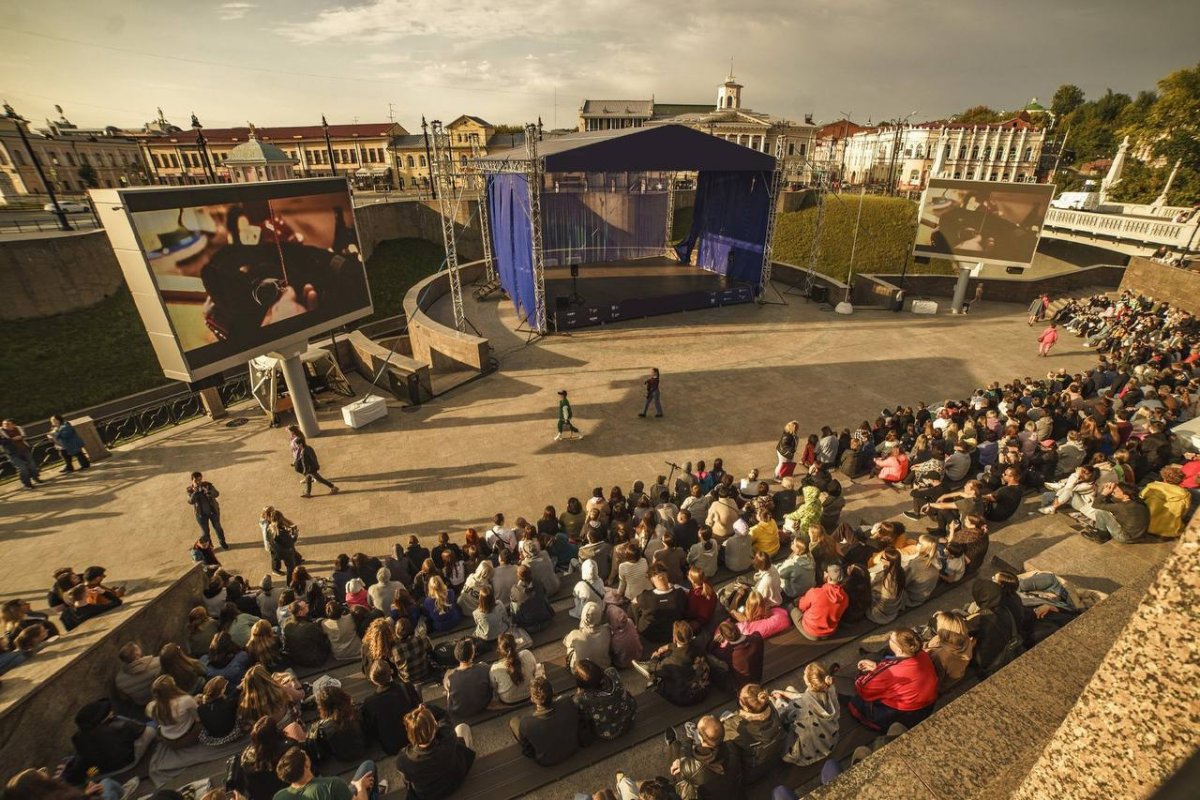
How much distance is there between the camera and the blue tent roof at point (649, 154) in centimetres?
1853

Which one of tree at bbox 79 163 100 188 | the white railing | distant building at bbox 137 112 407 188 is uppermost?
distant building at bbox 137 112 407 188

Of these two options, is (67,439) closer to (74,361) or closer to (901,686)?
(74,361)

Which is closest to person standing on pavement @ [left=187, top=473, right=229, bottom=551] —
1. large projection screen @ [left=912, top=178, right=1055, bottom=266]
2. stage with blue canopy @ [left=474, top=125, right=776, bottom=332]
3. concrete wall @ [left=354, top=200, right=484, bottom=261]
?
stage with blue canopy @ [left=474, top=125, right=776, bottom=332]

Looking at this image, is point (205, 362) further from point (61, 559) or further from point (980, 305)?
point (980, 305)

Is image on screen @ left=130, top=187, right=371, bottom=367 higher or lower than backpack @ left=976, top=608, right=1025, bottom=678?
higher

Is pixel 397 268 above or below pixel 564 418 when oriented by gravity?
above

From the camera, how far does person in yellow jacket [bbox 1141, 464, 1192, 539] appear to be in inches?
284

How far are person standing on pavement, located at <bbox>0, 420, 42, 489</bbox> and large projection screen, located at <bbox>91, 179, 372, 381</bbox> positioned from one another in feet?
16.9

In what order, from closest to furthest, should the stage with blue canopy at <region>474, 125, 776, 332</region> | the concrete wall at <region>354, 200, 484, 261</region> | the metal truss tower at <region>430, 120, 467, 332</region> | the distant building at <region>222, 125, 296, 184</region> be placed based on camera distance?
the metal truss tower at <region>430, 120, 467, 332</region> < the stage with blue canopy at <region>474, 125, 776, 332</region> < the concrete wall at <region>354, 200, 484, 261</region> < the distant building at <region>222, 125, 296, 184</region>

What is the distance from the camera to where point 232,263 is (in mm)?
10438

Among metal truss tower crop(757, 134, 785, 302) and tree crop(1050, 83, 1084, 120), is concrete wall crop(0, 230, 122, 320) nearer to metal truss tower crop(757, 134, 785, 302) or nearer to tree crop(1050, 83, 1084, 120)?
metal truss tower crop(757, 134, 785, 302)

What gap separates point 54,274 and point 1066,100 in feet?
428

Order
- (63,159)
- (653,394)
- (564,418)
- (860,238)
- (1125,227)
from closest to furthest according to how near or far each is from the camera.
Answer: (564,418) < (653,394) < (1125,227) < (860,238) < (63,159)

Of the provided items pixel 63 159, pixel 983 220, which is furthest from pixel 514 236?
pixel 63 159
